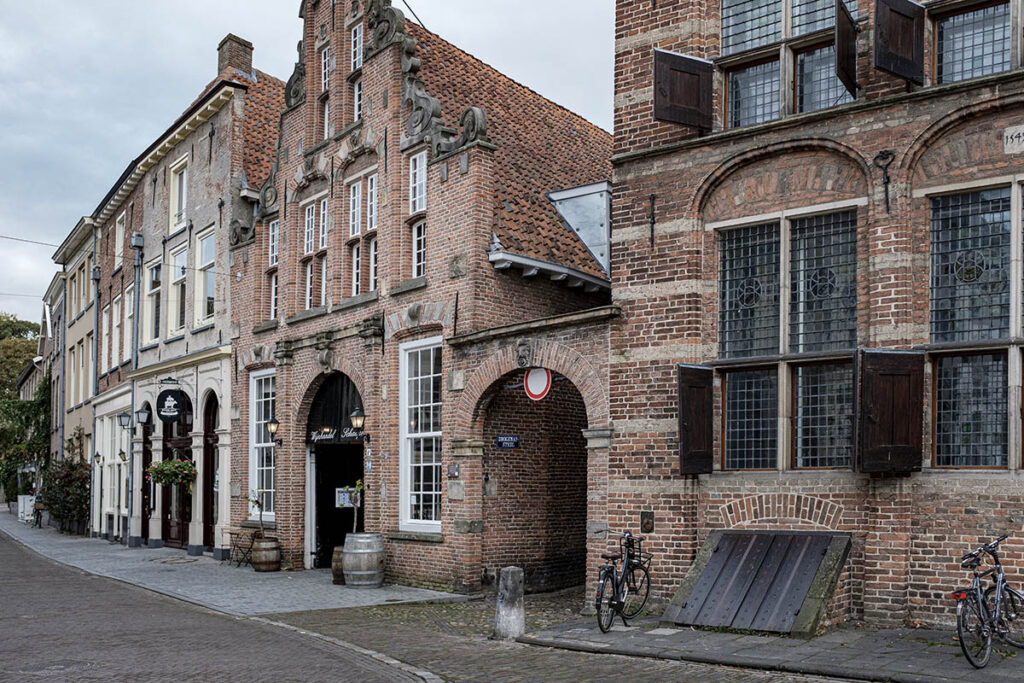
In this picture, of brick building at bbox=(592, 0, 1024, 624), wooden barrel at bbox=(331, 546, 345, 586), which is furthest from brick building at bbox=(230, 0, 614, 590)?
brick building at bbox=(592, 0, 1024, 624)

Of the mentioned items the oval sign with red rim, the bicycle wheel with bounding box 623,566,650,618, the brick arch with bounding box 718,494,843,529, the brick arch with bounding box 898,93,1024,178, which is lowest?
the bicycle wheel with bounding box 623,566,650,618

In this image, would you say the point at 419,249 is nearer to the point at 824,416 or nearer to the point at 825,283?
the point at 825,283

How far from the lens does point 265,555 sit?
64.2 ft

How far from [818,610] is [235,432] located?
50.2 feet

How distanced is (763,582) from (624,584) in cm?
Answer: 166

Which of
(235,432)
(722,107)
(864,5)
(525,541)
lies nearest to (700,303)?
(722,107)

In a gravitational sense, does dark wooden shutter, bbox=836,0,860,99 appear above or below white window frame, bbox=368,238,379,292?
above

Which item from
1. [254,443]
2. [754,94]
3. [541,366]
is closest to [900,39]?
[754,94]

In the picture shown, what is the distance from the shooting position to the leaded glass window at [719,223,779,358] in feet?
38.9

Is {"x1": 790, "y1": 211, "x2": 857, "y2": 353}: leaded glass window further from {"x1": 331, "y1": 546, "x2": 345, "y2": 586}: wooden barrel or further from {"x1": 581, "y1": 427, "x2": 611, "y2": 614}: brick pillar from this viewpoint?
{"x1": 331, "y1": 546, "x2": 345, "y2": 586}: wooden barrel

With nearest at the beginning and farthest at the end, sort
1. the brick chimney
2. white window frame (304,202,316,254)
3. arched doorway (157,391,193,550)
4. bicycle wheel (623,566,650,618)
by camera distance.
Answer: bicycle wheel (623,566,650,618) → white window frame (304,202,316,254) → arched doorway (157,391,193,550) → the brick chimney

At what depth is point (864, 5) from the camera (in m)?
11.2

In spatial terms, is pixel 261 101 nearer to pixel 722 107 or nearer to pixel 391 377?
pixel 391 377

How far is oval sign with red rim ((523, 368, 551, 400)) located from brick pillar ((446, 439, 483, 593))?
154 cm
